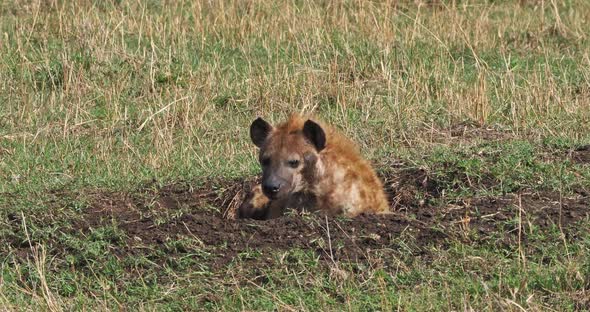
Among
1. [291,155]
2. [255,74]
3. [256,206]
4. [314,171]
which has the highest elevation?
[291,155]

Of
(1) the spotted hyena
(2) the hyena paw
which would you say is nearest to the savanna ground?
(2) the hyena paw

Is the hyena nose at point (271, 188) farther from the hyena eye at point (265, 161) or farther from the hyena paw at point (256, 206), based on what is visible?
the hyena paw at point (256, 206)

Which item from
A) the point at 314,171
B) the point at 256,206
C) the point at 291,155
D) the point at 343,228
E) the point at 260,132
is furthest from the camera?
the point at 256,206

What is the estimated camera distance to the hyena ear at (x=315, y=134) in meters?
7.63

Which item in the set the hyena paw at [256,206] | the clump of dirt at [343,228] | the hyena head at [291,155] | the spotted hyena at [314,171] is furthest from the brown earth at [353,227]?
the hyena paw at [256,206]

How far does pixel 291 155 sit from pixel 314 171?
0.67ft

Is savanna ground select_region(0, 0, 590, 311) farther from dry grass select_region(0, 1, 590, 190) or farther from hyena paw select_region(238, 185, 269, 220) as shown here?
hyena paw select_region(238, 185, 269, 220)

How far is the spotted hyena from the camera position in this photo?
7625mm

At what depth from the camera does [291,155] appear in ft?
25.0

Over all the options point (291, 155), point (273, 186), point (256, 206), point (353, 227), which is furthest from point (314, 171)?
point (353, 227)

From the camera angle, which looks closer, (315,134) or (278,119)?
(315,134)

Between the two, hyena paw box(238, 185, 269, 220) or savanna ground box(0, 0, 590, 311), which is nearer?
savanna ground box(0, 0, 590, 311)

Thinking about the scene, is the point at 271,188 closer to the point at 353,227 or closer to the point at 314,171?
the point at 314,171

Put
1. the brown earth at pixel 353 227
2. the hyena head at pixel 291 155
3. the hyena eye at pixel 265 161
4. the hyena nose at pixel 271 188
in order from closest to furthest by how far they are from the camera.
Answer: the brown earth at pixel 353 227, the hyena nose at pixel 271 188, the hyena head at pixel 291 155, the hyena eye at pixel 265 161
